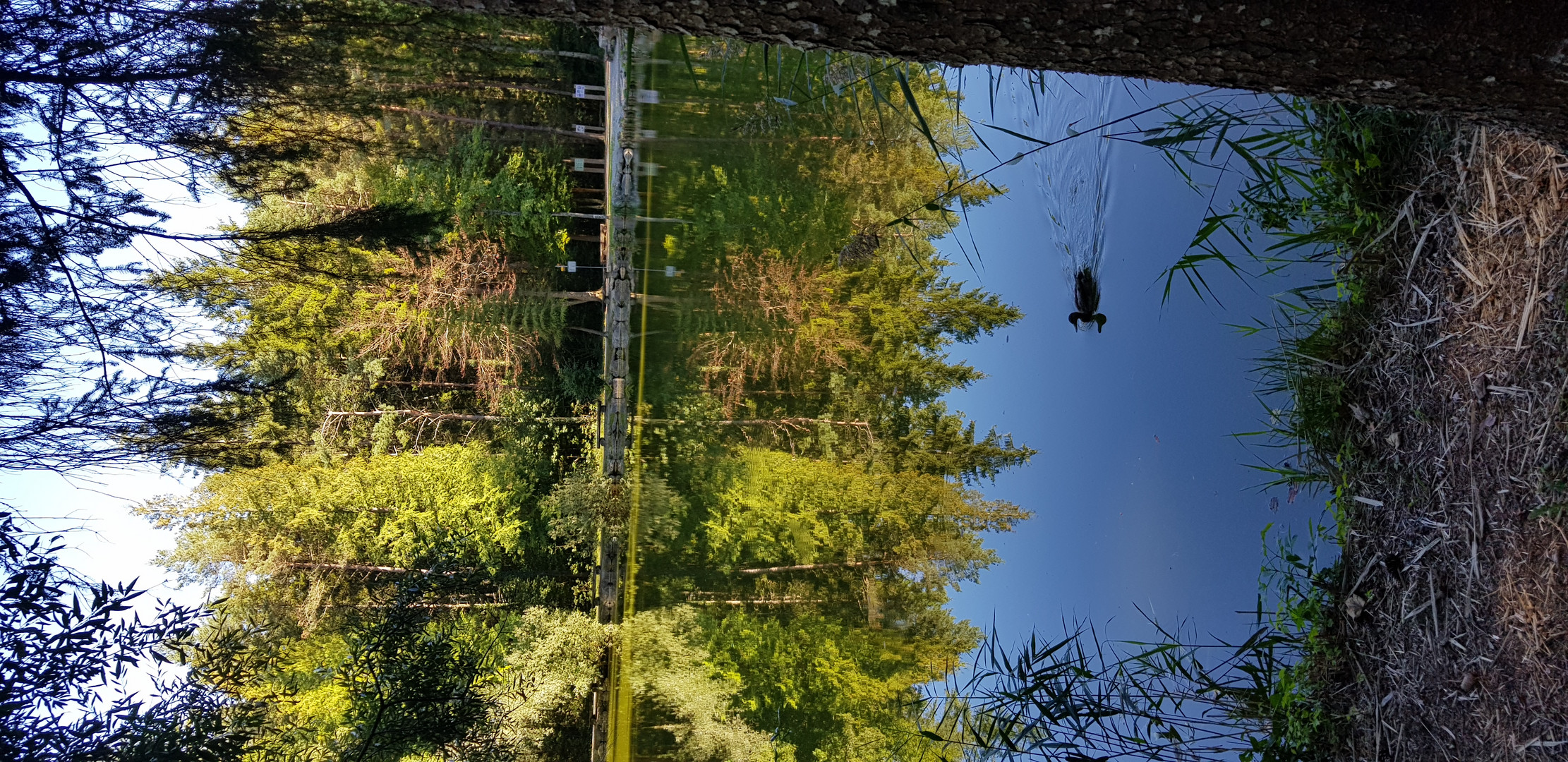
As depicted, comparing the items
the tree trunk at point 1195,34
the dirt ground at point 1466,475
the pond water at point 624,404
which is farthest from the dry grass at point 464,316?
the tree trunk at point 1195,34

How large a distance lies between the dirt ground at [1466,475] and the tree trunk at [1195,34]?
1436mm

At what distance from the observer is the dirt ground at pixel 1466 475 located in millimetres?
2488

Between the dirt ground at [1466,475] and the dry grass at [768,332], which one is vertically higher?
the dry grass at [768,332]

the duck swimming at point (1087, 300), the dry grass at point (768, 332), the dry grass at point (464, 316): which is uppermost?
the dry grass at point (464, 316)

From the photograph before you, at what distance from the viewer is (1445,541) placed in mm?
2920

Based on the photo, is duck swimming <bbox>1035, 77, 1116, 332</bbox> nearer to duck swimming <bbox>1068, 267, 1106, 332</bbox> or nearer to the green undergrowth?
duck swimming <bbox>1068, 267, 1106, 332</bbox>

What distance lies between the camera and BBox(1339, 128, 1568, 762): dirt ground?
8.16ft

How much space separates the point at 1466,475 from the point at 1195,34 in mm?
2485

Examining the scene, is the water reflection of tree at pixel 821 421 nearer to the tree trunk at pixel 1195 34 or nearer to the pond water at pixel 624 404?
the pond water at pixel 624 404

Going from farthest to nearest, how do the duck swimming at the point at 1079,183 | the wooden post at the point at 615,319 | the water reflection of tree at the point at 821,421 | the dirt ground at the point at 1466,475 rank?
the wooden post at the point at 615,319
the water reflection of tree at the point at 821,421
the duck swimming at the point at 1079,183
the dirt ground at the point at 1466,475

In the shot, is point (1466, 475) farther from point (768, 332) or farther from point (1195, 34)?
point (768, 332)

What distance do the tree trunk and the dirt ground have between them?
56.5 inches

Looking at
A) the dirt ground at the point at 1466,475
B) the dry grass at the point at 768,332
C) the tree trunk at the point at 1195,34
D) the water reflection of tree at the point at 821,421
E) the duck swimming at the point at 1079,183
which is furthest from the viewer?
the dry grass at the point at 768,332

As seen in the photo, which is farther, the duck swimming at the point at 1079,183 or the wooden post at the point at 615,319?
the wooden post at the point at 615,319
